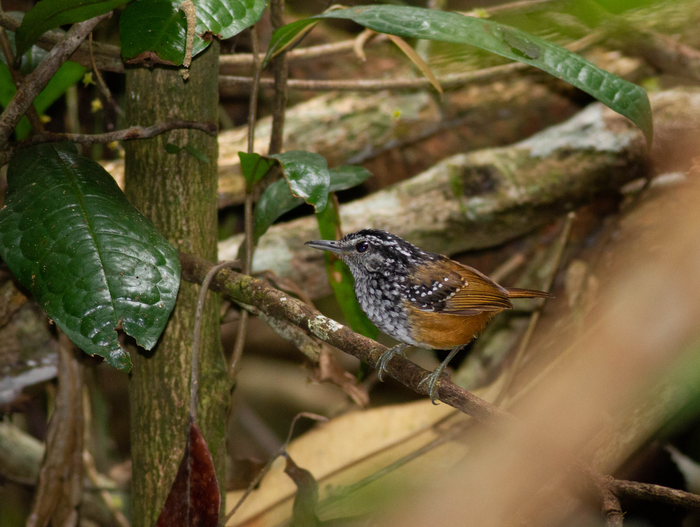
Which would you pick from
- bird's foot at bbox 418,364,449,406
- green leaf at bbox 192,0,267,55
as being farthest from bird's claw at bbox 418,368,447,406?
green leaf at bbox 192,0,267,55

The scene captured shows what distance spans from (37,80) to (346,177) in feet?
3.93

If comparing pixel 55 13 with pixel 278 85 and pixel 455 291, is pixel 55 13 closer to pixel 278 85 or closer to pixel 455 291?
pixel 278 85

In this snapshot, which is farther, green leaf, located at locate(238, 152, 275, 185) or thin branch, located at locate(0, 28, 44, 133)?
green leaf, located at locate(238, 152, 275, 185)

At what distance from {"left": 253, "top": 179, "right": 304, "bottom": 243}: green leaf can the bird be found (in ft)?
0.64

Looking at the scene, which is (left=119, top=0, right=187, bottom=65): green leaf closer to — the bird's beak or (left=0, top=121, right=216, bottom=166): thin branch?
(left=0, top=121, right=216, bottom=166): thin branch

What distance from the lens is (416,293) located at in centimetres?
232

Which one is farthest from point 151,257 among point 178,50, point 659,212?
point 659,212

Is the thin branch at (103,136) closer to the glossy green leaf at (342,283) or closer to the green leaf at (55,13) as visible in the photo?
the green leaf at (55,13)

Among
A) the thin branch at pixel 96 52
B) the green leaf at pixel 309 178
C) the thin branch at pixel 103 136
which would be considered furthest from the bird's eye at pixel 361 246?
the thin branch at pixel 96 52

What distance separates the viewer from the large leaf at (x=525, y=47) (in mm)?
1912

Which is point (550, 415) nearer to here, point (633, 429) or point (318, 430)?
point (633, 429)

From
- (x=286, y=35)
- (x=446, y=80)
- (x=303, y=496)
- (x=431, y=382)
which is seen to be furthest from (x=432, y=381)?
(x=446, y=80)

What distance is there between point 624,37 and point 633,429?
3210mm

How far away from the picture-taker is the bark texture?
3.55 metres
